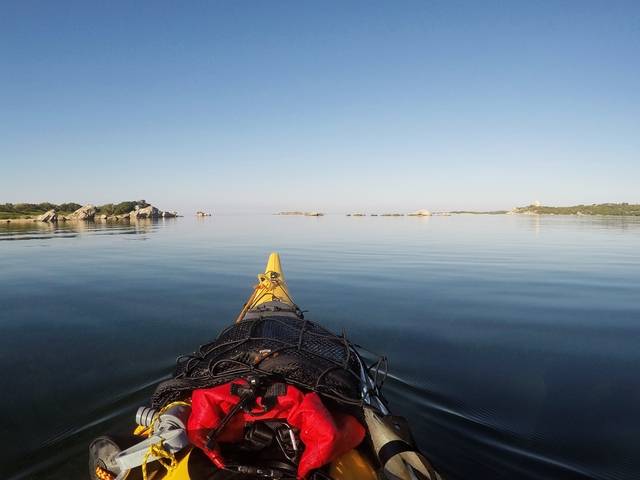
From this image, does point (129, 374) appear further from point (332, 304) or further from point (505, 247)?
point (505, 247)

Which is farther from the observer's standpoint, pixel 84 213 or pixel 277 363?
pixel 84 213

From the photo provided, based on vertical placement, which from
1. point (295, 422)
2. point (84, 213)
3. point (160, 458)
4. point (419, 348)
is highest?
point (84, 213)

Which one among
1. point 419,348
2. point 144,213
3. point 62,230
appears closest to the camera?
point 419,348

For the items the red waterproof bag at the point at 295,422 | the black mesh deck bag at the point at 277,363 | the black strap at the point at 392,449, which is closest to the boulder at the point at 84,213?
the black mesh deck bag at the point at 277,363

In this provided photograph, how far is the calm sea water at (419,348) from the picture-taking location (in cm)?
430

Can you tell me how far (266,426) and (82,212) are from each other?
290 feet

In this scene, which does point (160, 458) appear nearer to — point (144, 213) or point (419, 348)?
point (419, 348)

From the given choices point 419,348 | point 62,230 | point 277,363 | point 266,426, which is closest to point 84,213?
point 62,230

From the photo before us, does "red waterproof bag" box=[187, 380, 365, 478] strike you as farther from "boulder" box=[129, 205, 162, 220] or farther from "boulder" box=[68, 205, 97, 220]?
"boulder" box=[129, 205, 162, 220]

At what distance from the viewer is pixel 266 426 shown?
309 cm

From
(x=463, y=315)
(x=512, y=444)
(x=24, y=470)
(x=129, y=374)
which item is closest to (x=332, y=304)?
(x=463, y=315)

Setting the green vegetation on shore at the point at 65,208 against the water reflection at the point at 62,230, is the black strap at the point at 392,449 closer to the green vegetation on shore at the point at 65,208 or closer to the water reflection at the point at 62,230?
the water reflection at the point at 62,230

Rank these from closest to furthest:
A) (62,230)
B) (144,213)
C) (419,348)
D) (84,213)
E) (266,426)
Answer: (266,426)
(419,348)
(62,230)
(84,213)
(144,213)

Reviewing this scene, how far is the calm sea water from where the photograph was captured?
4301 millimetres
